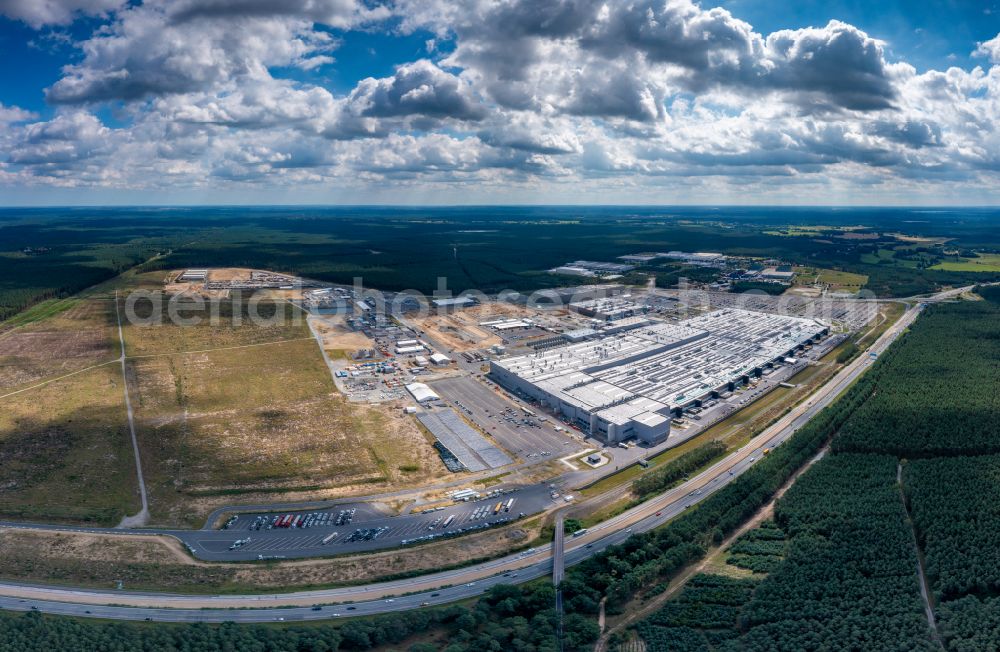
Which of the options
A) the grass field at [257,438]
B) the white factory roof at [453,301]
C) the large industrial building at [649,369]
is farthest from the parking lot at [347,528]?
the white factory roof at [453,301]

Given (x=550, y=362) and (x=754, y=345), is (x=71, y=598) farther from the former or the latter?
(x=754, y=345)

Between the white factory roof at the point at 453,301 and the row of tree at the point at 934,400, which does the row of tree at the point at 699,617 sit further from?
the white factory roof at the point at 453,301

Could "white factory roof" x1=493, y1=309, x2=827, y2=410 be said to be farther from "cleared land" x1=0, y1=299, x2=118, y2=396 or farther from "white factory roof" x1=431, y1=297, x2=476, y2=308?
"cleared land" x1=0, y1=299, x2=118, y2=396

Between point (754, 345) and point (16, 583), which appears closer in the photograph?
point (16, 583)

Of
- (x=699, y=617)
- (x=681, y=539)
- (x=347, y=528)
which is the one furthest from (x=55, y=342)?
(x=699, y=617)

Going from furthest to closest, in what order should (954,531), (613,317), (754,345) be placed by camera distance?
1. (613,317)
2. (754,345)
3. (954,531)

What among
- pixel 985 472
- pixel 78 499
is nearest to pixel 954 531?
pixel 985 472
